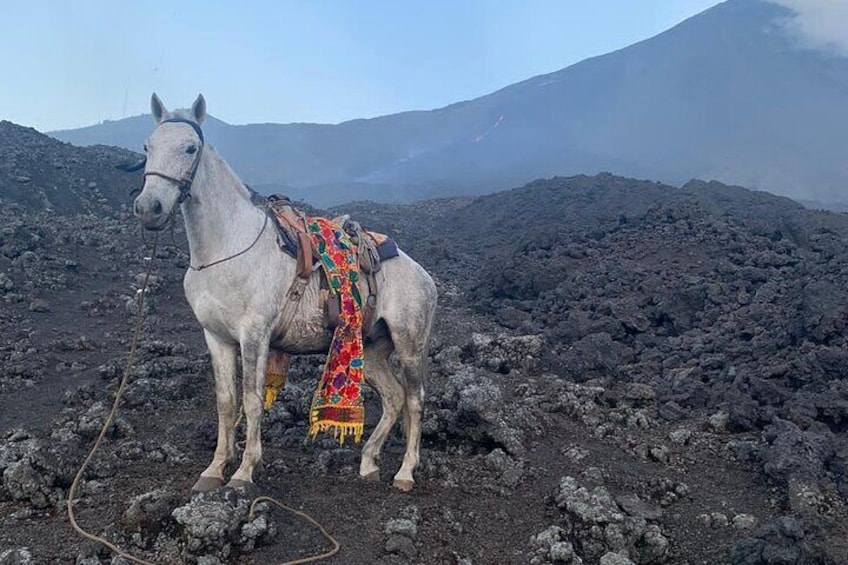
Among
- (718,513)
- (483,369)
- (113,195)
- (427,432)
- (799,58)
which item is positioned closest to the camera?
(718,513)

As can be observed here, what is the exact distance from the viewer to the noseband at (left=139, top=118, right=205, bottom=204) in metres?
3.84

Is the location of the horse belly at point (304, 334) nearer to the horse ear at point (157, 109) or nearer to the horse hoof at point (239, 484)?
the horse hoof at point (239, 484)

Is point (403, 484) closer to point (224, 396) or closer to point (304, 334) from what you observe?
point (304, 334)

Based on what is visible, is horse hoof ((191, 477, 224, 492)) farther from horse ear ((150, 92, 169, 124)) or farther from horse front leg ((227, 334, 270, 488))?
horse ear ((150, 92, 169, 124))

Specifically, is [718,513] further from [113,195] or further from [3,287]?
[113,195]

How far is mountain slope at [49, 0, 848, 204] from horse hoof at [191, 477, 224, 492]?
55.5m

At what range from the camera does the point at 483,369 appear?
8047 mm

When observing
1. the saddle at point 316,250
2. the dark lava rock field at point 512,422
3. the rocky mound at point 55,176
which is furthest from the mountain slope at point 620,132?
the saddle at point 316,250

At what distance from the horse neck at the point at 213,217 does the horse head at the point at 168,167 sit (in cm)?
11

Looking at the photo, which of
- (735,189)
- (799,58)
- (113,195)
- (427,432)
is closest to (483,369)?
(427,432)

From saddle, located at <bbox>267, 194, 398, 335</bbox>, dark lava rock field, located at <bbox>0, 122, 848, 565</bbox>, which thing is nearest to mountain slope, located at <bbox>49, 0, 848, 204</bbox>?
dark lava rock field, located at <bbox>0, 122, 848, 565</bbox>

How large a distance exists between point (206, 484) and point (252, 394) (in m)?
0.58

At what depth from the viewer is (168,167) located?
152 inches

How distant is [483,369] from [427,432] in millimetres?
2473
